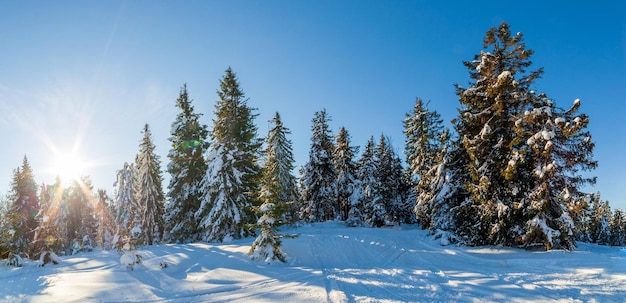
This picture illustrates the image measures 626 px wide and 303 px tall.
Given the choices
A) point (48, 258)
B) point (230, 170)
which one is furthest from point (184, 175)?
point (48, 258)

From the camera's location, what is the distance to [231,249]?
16297mm

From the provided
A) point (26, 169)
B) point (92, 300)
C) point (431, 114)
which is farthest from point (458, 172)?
point (26, 169)

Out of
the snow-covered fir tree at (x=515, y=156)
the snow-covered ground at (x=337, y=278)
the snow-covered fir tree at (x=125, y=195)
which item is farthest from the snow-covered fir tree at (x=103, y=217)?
the snow-covered fir tree at (x=515, y=156)

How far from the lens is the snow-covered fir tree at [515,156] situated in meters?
14.1

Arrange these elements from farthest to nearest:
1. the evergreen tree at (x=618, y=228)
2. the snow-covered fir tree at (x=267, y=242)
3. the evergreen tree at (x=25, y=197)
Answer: the evergreen tree at (x=618, y=228) → the evergreen tree at (x=25, y=197) → the snow-covered fir tree at (x=267, y=242)

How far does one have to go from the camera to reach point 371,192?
3531 centimetres

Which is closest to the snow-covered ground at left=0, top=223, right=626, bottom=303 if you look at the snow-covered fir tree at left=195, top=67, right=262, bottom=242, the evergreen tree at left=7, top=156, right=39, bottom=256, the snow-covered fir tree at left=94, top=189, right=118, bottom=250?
the snow-covered fir tree at left=195, top=67, right=262, bottom=242

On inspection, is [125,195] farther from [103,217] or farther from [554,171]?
[554,171]

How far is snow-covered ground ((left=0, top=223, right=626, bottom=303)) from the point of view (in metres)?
8.32

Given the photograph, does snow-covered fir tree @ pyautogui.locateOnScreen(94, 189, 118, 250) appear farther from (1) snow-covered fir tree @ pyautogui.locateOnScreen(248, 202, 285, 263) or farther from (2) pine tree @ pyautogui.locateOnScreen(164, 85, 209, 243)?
(1) snow-covered fir tree @ pyautogui.locateOnScreen(248, 202, 285, 263)

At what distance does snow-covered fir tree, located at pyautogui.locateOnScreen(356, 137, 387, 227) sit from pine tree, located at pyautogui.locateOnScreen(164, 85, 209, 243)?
1836 cm

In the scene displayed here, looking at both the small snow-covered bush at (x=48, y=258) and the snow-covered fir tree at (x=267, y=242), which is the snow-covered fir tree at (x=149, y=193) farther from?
the snow-covered fir tree at (x=267, y=242)

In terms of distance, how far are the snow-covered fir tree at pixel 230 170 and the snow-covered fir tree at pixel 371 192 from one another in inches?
605

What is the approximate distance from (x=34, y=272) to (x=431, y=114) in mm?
30283
